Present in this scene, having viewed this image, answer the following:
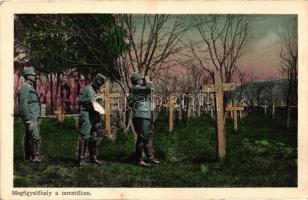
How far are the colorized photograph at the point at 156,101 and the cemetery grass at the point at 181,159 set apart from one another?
0.03 feet

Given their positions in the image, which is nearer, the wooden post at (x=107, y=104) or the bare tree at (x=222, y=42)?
the bare tree at (x=222, y=42)

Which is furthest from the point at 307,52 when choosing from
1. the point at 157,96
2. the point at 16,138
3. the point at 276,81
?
the point at 16,138

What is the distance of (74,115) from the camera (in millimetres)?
7340

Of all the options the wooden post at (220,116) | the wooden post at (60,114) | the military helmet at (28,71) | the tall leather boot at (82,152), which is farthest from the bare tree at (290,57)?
the military helmet at (28,71)

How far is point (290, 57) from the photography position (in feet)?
23.9

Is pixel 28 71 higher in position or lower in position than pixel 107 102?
higher

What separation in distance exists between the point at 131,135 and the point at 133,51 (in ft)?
2.82

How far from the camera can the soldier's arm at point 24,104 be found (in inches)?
285

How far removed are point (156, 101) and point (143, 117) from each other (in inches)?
8.2

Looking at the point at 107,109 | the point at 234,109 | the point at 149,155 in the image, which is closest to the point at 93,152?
the point at 107,109

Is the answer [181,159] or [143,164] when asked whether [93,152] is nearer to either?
[143,164]

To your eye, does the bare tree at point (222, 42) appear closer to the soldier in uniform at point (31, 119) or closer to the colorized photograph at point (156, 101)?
the colorized photograph at point (156, 101)

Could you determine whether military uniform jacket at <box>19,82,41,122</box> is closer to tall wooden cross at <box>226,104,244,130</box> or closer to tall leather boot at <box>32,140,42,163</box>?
tall leather boot at <box>32,140,42,163</box>

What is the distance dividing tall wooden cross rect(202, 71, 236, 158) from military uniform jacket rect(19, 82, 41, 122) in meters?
1.70
